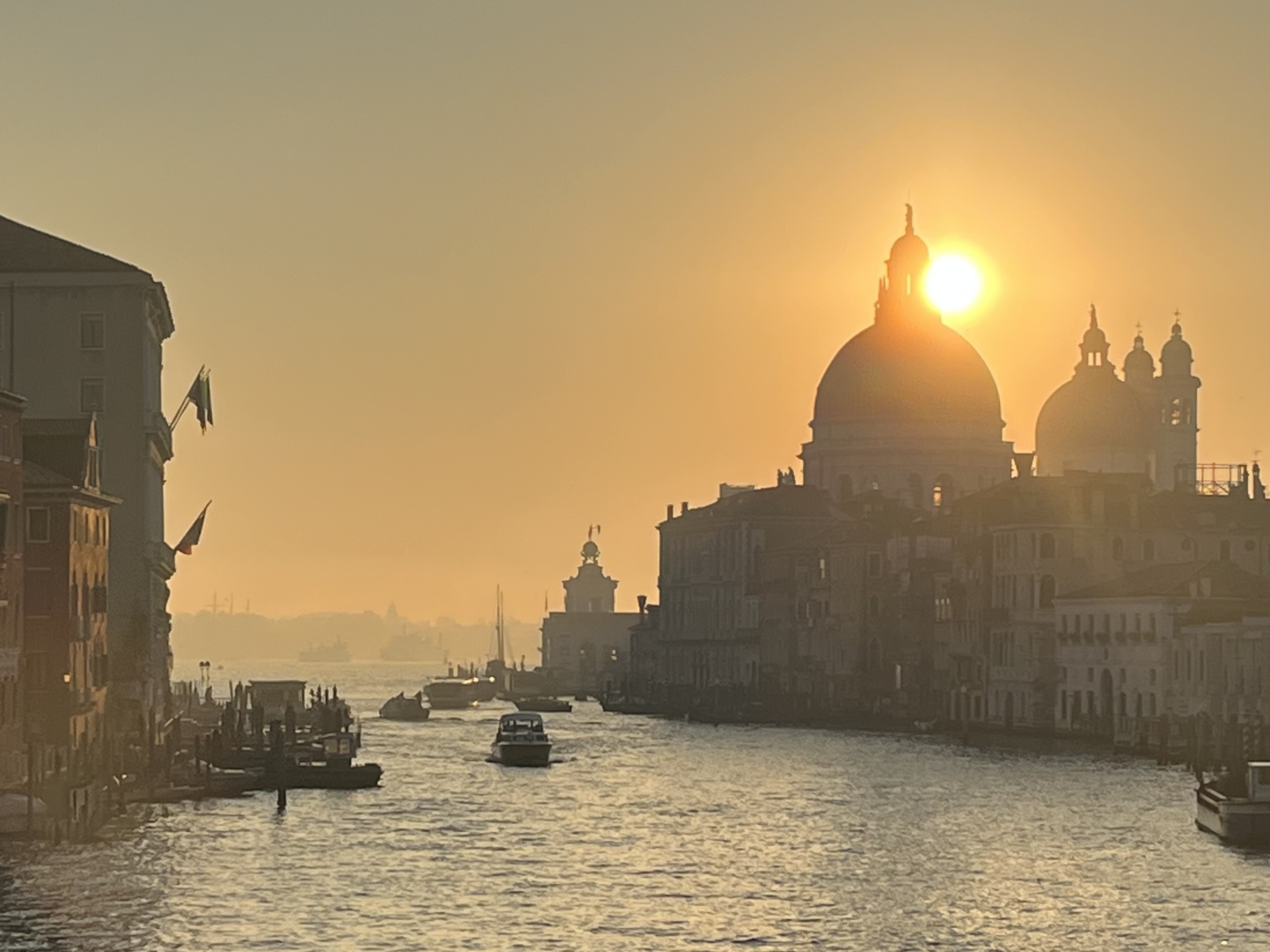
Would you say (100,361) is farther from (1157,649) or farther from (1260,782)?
(1260,782)

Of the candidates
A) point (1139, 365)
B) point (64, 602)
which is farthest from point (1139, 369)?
point (64, 602)

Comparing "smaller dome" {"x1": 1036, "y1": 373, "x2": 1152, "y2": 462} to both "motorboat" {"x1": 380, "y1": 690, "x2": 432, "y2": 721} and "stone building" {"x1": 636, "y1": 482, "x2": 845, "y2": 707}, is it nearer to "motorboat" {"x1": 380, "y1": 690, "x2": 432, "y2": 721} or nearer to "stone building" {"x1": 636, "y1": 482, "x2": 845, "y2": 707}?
"stone building" {"x1": 636, "y1": 482, "x2": 845, "y2": 707}

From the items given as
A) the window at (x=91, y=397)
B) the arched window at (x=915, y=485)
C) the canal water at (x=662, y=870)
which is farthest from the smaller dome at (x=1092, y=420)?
the window at (x=91, y=397)

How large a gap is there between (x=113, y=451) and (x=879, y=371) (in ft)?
284

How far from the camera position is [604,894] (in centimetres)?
5612

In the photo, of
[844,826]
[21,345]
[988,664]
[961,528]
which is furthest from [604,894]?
[961,528]

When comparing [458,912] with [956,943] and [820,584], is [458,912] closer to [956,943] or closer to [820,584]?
[956,943]

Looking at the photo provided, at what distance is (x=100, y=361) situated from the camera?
96562 mm

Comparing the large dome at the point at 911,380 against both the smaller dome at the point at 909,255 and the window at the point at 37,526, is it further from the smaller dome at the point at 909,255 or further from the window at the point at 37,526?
the window at the point at 37,526

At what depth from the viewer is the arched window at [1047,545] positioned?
12481cm

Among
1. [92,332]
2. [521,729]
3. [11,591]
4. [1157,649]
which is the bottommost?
[521,729]

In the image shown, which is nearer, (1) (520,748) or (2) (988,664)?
(1) (520,748)

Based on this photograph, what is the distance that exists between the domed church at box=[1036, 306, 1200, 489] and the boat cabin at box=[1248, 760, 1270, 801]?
94.0m

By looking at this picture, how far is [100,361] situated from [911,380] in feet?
288
